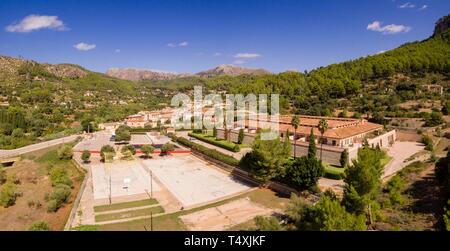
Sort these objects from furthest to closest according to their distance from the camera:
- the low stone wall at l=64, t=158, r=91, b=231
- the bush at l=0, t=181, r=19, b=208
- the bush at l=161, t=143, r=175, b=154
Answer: the bush at l=161, t=143, r=175, b=154 → the bush at l=0, t=181, r=19, b=208 → the low stone wall at l=64, t=158, r=91, b=231

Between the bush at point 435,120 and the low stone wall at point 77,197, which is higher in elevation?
the bush at point 435,120

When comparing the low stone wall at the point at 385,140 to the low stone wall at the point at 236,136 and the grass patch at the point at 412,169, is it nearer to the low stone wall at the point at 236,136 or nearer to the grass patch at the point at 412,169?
the grass patch at the point at 412,169

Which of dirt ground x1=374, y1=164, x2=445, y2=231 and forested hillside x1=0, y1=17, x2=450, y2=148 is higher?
forested hillside x1=0, y1=17, x2=450, y2=148

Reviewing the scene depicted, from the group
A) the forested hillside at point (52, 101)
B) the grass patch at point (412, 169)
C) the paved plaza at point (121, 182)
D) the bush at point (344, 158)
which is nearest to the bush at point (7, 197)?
the paved plaza at point (121, 182)

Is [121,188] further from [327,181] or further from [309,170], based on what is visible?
[327,181]

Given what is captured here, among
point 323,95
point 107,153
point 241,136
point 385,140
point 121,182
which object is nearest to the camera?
point 121,182

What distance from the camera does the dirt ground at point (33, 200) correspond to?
21.5 meters

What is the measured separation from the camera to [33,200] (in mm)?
25531

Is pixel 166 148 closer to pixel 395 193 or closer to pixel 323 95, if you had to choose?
pixel 395 193

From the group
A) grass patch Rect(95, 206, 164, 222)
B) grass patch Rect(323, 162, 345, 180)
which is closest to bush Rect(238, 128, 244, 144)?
grass patch Rect(323, 162, 345, 180)

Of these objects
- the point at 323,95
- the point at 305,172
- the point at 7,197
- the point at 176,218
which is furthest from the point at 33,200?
the point at 323,95

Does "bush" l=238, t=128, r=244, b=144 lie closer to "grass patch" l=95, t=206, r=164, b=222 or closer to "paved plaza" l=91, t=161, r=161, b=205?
"paved plaza" l=91, t=161, r=161, b=205

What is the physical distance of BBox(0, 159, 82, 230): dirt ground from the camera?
70.4ft
